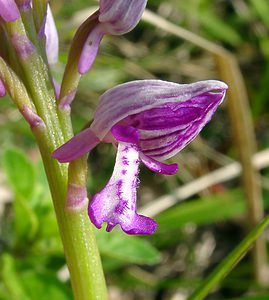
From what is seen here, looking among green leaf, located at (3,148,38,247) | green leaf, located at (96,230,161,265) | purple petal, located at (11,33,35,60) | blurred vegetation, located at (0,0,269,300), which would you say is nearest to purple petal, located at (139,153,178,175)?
purple petal, located at (11,33,35,60)

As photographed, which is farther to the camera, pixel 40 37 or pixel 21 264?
pixel 21 264

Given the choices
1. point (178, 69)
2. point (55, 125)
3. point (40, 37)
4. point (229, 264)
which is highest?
point (40, 37)

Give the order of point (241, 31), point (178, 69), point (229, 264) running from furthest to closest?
1. point (241, 31)
2. point (178, 69)
3. point (229, 264)

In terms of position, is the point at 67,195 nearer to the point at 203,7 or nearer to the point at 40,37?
the point at 40,37

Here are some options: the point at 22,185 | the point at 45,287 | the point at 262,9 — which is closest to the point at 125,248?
the point at 45,287

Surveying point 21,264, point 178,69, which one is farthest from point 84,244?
point 178,69

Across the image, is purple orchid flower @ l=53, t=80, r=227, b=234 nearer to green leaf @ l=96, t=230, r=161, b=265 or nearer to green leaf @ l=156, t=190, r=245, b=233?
green leaf @ l=96, t=230, r=161, b=265

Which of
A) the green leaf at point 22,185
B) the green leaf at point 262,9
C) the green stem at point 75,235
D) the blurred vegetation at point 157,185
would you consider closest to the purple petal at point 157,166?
the green stem at point 75,235

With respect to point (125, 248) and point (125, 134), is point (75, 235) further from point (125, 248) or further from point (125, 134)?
point (125, 248)

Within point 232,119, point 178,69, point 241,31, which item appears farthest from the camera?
point 241,31
